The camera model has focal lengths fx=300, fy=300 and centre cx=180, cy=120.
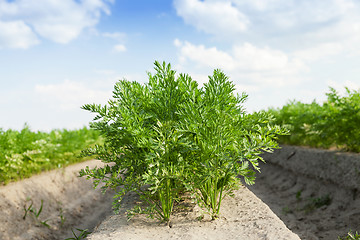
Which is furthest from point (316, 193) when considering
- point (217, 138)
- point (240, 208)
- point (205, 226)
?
point (217, 138)

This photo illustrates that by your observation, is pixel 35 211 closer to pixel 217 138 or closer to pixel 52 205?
pixel 52 205

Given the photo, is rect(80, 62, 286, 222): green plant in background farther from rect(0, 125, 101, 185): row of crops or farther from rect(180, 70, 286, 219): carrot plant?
rect(0, 125, 101, 185): row of crops

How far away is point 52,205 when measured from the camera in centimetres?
704

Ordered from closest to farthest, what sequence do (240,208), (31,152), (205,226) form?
(205,226) → (240,208) → (31,152)

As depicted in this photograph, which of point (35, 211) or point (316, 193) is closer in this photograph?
point (35, 211)

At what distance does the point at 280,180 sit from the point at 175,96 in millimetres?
6453

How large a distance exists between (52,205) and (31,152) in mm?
1460

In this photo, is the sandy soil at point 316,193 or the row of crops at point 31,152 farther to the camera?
the row of crops at point 31,152

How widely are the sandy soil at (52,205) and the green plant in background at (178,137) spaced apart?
2296 mm

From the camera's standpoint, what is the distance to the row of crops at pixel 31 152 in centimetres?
695

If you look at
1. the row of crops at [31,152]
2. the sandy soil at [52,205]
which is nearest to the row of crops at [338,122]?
the sandy soil at [52,205]

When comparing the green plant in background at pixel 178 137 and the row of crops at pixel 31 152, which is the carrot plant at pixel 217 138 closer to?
the green plant in background at pixel 178 137

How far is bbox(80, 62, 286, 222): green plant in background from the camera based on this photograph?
342 centimetres

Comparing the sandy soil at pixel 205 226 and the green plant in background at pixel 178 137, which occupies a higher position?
the green plant in background at pixel 178 137
